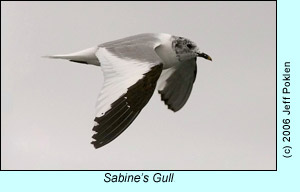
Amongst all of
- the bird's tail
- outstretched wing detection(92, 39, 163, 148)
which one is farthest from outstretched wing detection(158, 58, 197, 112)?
outstretched wing detection(92, 39, 163, 148)

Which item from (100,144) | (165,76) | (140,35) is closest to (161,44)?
(140,35)

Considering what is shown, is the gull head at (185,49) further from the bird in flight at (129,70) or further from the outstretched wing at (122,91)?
the outstretched wing at (122,91)

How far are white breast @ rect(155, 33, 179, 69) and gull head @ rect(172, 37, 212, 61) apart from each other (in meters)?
0.05

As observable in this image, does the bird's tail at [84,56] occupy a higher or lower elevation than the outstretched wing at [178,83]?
higher

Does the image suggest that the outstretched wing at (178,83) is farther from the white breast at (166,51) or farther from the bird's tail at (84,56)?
the bird's tail at (84,56)

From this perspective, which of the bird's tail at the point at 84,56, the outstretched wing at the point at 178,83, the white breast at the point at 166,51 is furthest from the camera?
the outstretched wing at the point at 178,83

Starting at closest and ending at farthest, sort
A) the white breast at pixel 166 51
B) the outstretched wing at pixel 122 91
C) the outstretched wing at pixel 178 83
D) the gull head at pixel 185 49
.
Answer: the outstretched wing at pixel 122 91 → the white breast at pixel 166 51 → the gull head at pixel 185 49 → the outstretched wing at pixel 178 83

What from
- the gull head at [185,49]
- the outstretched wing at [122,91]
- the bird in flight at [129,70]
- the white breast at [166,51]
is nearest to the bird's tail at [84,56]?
the bird in flight at [129,70]

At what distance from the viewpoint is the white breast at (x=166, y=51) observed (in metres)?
6.16

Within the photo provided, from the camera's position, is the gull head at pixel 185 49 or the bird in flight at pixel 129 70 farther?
the gull head at pixel 185 49

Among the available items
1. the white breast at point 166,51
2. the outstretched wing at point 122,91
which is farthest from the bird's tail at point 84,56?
the white breast at point 166,51

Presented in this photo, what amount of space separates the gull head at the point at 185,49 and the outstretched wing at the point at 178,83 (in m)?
0.70

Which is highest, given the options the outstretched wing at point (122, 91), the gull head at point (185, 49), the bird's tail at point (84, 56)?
the gull head at point (185, 49)
